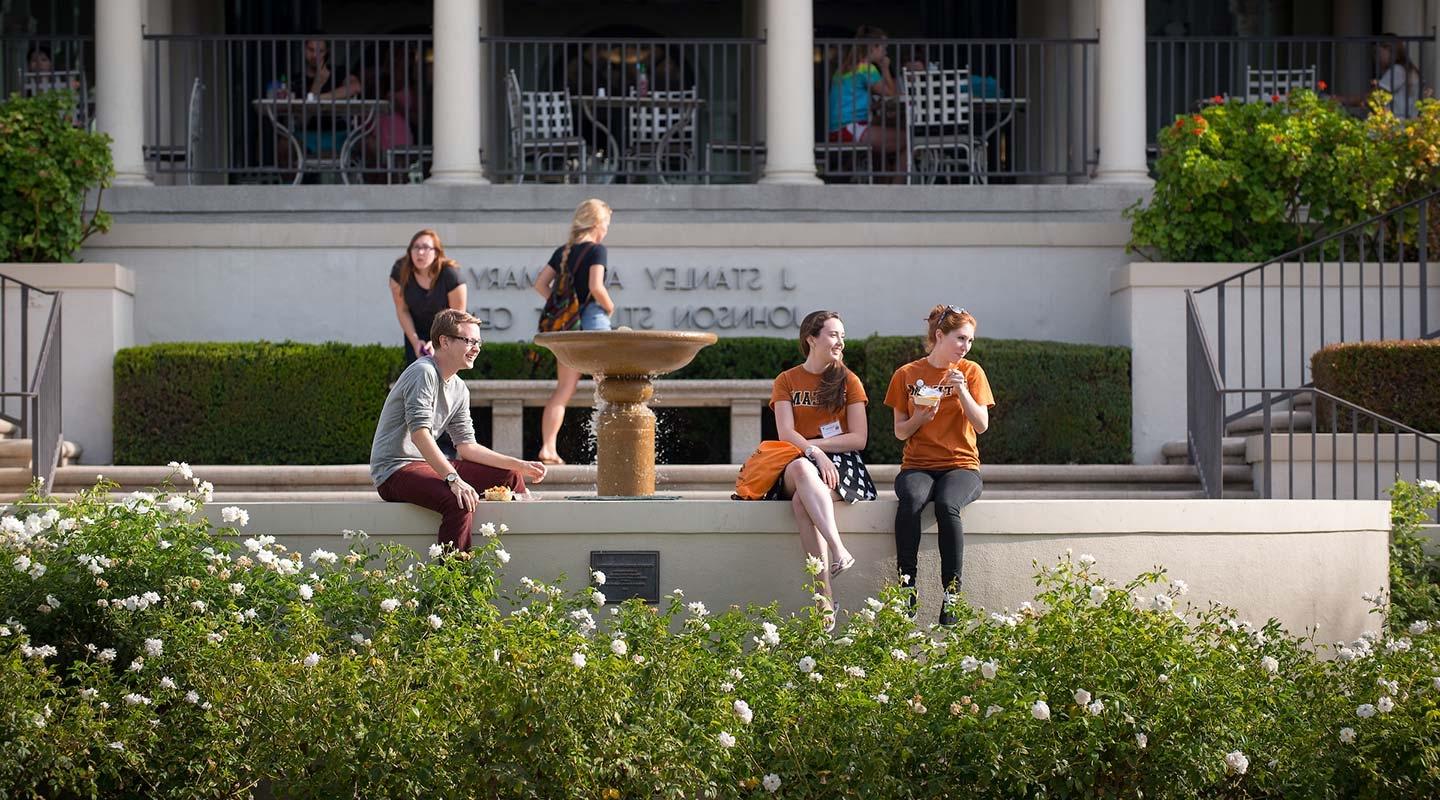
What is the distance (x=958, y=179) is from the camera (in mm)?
17438

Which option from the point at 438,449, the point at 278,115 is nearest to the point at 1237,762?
the point at 438,449

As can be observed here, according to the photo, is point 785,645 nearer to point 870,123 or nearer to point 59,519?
point 59,519

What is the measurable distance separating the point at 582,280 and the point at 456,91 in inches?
209

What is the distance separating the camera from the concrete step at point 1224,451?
37.4ft

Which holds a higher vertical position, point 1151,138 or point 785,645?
point 1151,138

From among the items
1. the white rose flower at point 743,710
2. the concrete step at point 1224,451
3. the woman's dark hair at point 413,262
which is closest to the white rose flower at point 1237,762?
the white rose flower at point 743,710

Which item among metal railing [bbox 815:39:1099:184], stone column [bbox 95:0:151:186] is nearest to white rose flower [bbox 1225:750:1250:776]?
metal railing [bbox 815:39:1099:184]

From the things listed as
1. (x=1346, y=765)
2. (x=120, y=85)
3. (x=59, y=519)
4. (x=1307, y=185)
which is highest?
(x=120, y=85)

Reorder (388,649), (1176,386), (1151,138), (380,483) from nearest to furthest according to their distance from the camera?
(388,649) < (380,483) < (1176,386) < (1151,138)

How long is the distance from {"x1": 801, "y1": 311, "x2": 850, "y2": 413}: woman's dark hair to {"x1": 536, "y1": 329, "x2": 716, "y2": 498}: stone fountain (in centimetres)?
66

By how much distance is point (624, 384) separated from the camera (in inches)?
339

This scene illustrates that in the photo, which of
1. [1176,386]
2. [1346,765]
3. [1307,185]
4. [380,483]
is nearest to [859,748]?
[1346,765]

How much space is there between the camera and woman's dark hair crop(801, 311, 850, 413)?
7928mm

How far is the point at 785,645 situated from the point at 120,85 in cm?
1079
